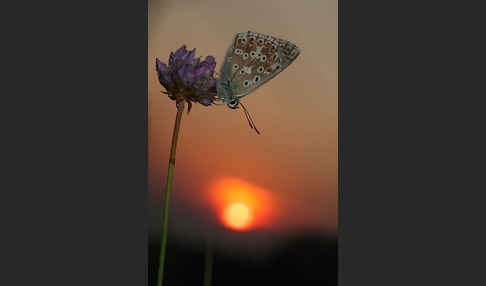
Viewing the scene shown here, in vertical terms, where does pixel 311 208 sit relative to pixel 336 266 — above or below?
above

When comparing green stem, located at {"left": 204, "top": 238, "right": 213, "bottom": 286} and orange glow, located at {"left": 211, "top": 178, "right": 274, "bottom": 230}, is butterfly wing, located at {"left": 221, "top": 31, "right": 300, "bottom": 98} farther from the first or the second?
green stem, located at {"left": 204, "top": 238, "right": 213, "bottom": 286}

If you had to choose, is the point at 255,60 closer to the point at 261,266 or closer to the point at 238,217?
the point at 238,217

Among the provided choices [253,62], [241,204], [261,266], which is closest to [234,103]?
[253,62]

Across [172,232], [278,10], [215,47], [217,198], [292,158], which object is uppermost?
[278,10]

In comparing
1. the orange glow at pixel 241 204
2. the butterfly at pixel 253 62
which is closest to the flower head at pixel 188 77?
the butterfly at pixel 253 62

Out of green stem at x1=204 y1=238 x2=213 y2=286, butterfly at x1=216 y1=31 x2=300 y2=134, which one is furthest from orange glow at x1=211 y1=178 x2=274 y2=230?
butterfly at x1=216 y1=31 x2=300 y2=134

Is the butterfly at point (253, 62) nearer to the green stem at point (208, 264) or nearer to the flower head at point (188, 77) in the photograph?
the flower head at point (188, 77)

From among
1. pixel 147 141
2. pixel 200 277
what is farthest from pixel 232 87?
pixel 200 277

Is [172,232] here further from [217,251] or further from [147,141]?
[147,141]
